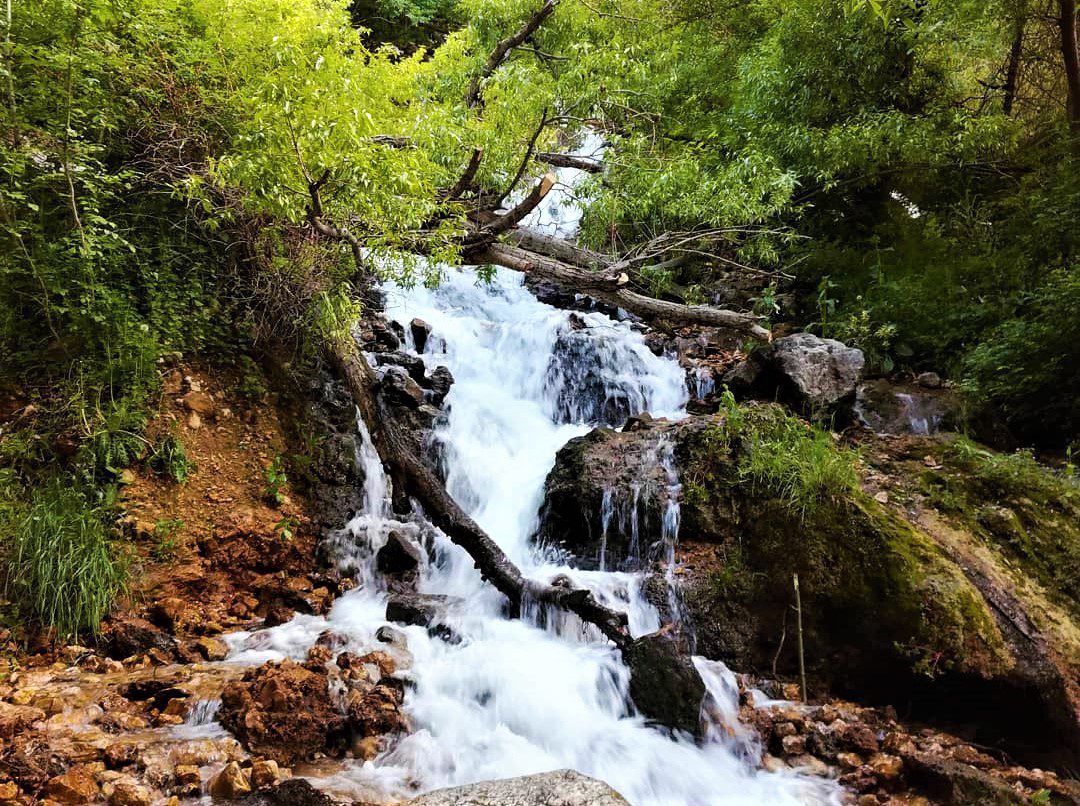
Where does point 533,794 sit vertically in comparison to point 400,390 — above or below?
below

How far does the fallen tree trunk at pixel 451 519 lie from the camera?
416 centimetres

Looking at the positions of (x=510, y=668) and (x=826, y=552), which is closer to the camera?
(x=510, y=668)

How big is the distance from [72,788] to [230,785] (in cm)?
63

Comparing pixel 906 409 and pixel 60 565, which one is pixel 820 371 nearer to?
pixel 906 409

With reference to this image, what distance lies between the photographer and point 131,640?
3754mm

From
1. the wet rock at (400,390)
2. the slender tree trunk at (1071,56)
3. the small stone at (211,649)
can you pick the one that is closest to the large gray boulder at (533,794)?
the small stone at (211,649)

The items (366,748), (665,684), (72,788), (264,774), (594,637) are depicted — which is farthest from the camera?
(594,637)

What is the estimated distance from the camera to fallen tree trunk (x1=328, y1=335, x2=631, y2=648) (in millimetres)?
4156

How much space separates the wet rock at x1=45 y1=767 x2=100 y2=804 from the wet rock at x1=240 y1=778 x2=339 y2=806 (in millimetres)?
645

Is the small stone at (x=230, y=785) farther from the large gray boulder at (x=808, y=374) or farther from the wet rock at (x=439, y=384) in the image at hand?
the large gray boulder at (x=808, y=374)

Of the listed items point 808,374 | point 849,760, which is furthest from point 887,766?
point 808,374

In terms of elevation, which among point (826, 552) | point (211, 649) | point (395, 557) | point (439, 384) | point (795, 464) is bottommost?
point (211, 649)

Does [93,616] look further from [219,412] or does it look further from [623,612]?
[623,612]

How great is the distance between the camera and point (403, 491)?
199 inches
